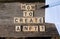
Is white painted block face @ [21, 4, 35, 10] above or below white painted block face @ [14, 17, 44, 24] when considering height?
above

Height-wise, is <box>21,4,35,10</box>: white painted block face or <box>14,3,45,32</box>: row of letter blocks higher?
<box>21,4,35,10</box>: white painted block face

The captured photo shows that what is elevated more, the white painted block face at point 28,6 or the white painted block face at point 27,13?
the white painted block face at point 28,6

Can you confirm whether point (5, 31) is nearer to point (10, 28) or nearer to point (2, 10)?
point (10, 28)

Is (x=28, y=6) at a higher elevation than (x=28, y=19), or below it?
higher

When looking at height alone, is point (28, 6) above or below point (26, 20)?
above

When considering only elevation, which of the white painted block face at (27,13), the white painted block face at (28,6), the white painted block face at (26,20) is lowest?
the white painted block face at (26,20)

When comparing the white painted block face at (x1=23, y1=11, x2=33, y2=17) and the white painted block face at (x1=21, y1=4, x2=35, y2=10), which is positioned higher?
the white painted block face at (x1=21, y1=4, x2=35, y2=10)

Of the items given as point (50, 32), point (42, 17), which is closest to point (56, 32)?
point (50, 32)

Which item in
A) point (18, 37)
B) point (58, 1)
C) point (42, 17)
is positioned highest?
point (58, 1)

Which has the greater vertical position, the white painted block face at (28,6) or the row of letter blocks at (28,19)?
the white painted block face at (28,6)

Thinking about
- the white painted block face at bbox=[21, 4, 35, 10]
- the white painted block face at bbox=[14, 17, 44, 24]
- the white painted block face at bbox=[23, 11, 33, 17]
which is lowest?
the white painted block face at bbox=[14, 17, 44, 24]

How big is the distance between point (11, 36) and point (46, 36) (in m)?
0.27

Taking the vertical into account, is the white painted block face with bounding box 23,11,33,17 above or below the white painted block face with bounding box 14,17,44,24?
above

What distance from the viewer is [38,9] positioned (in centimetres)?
170
